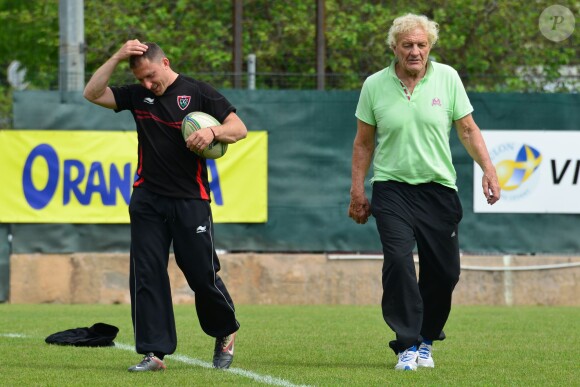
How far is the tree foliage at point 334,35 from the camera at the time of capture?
18.1 m

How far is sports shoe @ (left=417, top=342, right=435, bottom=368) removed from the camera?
8.42m

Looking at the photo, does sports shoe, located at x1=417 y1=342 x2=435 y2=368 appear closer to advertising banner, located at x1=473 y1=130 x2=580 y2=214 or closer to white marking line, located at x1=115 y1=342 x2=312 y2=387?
white marking line, located at x1=115 y1=342 x2=312 y2=387

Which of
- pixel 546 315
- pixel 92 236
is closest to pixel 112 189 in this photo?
pixel 92 236

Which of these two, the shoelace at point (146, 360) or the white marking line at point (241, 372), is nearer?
the white marking line at point (241, 372)

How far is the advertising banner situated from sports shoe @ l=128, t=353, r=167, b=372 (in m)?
7.68

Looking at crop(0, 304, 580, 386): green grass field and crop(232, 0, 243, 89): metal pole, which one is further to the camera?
crop(232, 0, 243, 89): metal pole

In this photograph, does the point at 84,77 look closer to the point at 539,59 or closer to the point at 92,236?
the point at 92,236

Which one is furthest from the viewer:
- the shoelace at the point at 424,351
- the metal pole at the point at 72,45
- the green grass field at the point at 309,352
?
the metal pole at the point at 72,45

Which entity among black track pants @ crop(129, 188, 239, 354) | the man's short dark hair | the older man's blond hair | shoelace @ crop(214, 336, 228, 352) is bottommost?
shoelace @ crop(214, 336, 228, 352)

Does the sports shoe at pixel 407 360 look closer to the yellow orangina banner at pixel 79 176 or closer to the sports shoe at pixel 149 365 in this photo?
the sports shoe at pixel 149 365

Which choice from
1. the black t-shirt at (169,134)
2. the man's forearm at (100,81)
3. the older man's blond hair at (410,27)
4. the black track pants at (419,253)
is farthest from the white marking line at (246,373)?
the older man's blond hair at (410,27)

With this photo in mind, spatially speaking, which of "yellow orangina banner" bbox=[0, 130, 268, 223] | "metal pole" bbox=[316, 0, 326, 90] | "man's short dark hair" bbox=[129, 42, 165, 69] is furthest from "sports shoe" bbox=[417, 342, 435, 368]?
"metal pole" bbox=[316, 0, 326, 90]

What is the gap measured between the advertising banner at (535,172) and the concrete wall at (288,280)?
65 centimetres

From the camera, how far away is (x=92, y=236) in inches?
593
